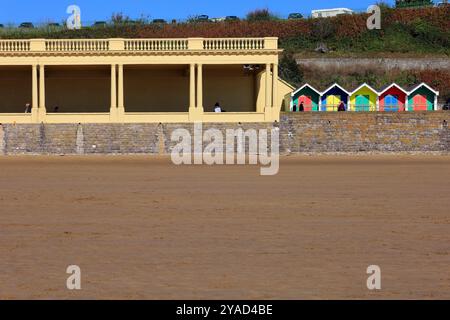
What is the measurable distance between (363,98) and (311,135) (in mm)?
11521

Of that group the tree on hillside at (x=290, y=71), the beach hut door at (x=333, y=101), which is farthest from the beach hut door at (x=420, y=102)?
the tree on hillside at (x=290, y=71)

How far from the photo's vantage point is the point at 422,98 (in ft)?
194

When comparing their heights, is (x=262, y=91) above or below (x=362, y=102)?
above

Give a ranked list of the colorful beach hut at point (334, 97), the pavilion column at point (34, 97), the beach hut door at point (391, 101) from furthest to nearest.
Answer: the colorful beach hut at point (334, 97) → the beach hut door at point (391, 101) → the pavilion column at point (34, 97)

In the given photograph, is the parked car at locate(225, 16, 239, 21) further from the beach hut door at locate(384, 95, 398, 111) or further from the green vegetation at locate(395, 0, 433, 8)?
the beach hut door at locate(384, 95, 398, 111)

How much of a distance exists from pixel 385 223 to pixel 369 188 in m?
8.54

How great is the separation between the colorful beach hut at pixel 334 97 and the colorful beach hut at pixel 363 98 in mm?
416

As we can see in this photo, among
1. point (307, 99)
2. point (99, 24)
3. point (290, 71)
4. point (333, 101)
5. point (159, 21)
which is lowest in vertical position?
point (333, 101)

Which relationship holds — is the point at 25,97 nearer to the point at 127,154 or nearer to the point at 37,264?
the point at 127,154

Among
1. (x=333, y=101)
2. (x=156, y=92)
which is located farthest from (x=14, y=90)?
(x=333, y=101)

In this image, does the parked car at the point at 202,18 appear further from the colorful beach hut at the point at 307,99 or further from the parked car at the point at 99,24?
the colorful beach hut at the point at 307,99

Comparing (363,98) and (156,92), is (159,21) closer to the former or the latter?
(156,92)

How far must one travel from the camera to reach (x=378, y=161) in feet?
140

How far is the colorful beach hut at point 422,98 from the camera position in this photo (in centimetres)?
5894
